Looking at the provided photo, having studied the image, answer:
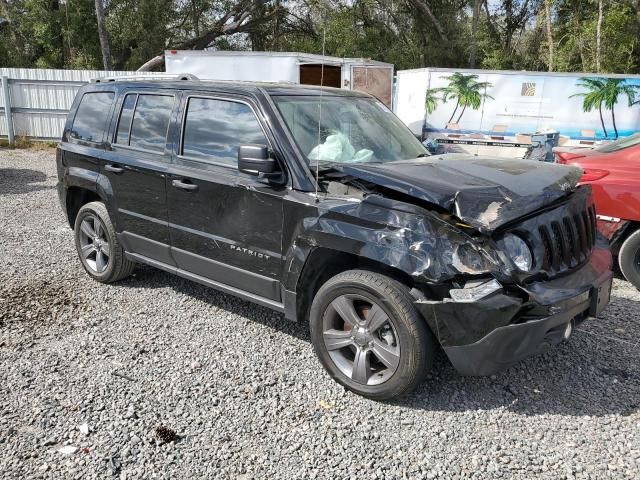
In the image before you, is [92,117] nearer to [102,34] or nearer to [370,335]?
[370,335]

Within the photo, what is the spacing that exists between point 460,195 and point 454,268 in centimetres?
Answer: 44

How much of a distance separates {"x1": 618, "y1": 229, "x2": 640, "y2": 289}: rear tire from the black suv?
172 centimetres

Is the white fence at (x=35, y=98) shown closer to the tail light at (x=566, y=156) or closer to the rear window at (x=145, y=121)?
the rear window at (x=145, y=121)

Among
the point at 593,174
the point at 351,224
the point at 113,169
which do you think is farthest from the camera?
the point at 593,174

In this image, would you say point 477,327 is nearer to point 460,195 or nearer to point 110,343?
point 460,195

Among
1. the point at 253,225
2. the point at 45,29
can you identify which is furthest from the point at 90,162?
the point at 45,29

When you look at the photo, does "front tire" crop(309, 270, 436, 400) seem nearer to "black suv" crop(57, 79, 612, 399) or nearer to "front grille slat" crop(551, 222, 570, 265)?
"black suv" crop(57, 79, 612, 399)

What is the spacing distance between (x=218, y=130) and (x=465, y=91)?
957cm

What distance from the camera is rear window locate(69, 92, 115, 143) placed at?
514 centimetres

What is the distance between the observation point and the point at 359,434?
3209mm

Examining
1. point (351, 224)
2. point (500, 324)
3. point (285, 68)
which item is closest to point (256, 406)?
point (351, 224)

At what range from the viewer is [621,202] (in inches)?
212

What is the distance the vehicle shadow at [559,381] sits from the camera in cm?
353

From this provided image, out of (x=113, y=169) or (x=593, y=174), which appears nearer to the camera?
(x=113, y=169)
